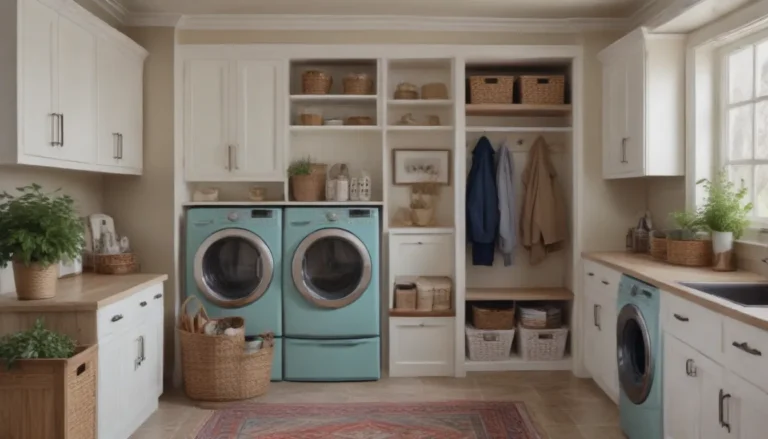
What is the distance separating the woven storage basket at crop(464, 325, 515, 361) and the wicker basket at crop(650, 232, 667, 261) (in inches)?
45.1

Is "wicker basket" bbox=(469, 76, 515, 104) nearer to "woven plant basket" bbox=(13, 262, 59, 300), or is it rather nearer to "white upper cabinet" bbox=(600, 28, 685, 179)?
"white upper cabinet" bbox=(600, 28, 685, 179)

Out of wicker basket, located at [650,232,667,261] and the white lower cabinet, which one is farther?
wicker basket, located at [650,232,667,261]

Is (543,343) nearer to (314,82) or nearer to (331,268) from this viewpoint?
(331,268)

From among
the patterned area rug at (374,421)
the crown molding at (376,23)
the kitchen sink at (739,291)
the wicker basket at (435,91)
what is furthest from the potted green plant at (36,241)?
the kitchen sink at (739,291)

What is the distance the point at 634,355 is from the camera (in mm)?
3115

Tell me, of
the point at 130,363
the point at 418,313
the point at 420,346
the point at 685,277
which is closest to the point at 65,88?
the point at 130,363

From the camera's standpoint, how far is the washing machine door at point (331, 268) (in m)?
4.00

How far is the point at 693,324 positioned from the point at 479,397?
1620mm

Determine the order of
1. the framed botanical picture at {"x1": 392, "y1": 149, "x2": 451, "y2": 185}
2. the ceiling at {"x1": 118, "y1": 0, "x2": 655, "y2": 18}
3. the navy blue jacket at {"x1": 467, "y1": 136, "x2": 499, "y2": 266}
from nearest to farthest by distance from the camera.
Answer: the ceiling at {"x1": 118, "y1": 0, "x2": 655, "y2": 18}
the navy blue jacket at {"x1": 467, "y1": 136, "x2": 499, "y2": 266}
the framed botanical picture at {"x1": 392, "y1": 149, "x2": 451, "y2": 185}

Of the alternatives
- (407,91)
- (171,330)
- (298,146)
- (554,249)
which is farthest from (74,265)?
(554,249)

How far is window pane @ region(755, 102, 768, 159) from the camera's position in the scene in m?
3.15

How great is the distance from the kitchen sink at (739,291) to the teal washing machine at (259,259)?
242 centimetres

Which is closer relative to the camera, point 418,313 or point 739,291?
point 739,291

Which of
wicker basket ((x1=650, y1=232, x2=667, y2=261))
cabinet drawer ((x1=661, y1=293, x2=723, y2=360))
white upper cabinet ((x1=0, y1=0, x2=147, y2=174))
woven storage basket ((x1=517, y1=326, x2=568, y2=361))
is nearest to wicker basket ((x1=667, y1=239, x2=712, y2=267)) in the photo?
wicker basket ((x1=650, y1=232, x2=667, y2=261))
